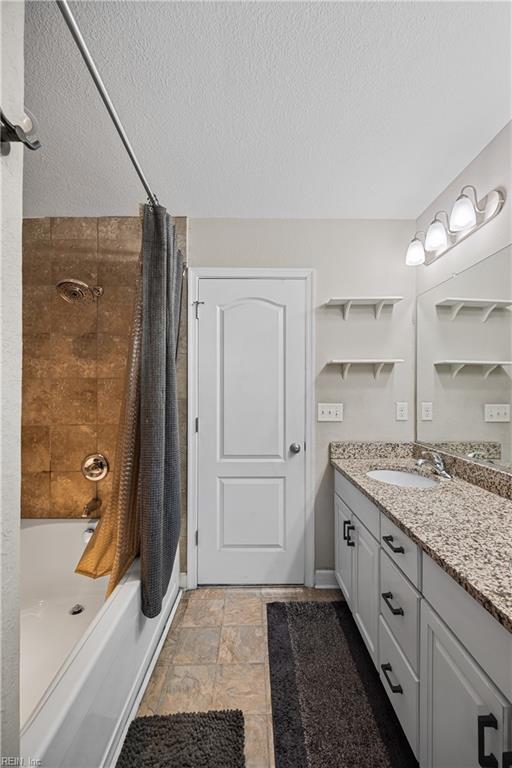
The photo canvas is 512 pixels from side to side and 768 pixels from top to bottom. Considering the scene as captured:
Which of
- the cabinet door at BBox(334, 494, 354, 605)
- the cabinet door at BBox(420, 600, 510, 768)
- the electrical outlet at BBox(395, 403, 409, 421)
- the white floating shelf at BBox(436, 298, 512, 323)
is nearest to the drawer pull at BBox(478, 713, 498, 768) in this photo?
the cabinet door at BBox(420, 600, 510, 768)

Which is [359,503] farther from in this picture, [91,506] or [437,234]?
[91,506]

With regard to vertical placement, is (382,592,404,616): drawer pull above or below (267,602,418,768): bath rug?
above

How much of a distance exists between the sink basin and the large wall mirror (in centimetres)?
24

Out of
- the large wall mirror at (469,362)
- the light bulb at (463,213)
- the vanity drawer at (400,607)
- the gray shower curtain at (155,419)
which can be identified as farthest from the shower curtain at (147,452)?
the large wall mirror at (469,362)

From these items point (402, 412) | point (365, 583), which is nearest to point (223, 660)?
point (365, 583)

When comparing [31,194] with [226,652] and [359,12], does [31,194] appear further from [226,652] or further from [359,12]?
[226,652]

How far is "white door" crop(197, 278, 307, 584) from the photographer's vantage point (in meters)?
2.47

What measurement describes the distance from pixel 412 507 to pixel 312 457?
1023 mm

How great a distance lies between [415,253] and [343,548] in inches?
71.0

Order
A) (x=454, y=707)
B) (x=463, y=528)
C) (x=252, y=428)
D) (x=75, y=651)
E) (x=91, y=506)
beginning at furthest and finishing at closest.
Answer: (x=252, y=428) < (x=91, y=506) < (x=463, y=528) < (x=75, y=651) < (x=454, y=707)

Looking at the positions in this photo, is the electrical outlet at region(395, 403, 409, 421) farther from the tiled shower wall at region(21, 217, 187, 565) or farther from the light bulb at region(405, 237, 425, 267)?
the tiled shower wall at region(21, 217, 187, 565)

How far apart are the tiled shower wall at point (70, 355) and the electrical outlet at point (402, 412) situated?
1.52 metres

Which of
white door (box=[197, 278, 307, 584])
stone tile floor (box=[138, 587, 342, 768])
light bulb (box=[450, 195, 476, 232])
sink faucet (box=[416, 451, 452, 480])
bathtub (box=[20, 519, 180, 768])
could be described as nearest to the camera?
bathtub (box=[20, 519, 180, 768])

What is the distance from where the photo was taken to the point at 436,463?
206 centimetres
